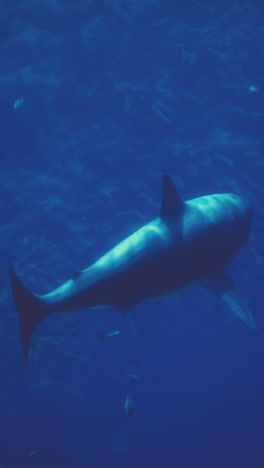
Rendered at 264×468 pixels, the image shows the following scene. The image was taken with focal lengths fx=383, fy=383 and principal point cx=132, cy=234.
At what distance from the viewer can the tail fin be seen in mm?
4199

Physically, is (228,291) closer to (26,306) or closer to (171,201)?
(171,201)

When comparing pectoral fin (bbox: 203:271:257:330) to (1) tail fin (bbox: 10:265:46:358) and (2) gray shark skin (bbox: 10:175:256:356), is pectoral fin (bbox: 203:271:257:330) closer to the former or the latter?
(2) gray shark skin (bbox: 10:175:256:356)

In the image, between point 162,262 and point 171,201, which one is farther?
point 171,201

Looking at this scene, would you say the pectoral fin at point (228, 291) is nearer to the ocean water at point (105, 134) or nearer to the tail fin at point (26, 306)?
the tail fin at point (26, 306)


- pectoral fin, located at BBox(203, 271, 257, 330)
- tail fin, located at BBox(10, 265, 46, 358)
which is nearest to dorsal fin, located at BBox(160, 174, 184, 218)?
pectoral fin, located at BBox(203, 271, 257, 330)

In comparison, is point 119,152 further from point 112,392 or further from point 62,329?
point 112,392

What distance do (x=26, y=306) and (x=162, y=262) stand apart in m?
1.66

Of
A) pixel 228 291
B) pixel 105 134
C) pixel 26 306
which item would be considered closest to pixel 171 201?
pixel 228 291

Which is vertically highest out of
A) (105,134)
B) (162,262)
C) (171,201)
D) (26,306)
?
(171,201)

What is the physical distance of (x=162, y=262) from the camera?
3.78m

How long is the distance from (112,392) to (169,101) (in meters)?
23.6

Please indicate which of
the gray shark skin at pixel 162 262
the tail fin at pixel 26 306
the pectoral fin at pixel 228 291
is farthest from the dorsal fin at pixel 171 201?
the tail fin at pixel 26 306

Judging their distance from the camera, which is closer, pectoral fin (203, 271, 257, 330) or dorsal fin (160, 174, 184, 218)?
dorsal fin (160, 174, 184, 218)

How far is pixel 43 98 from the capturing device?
18.0m
